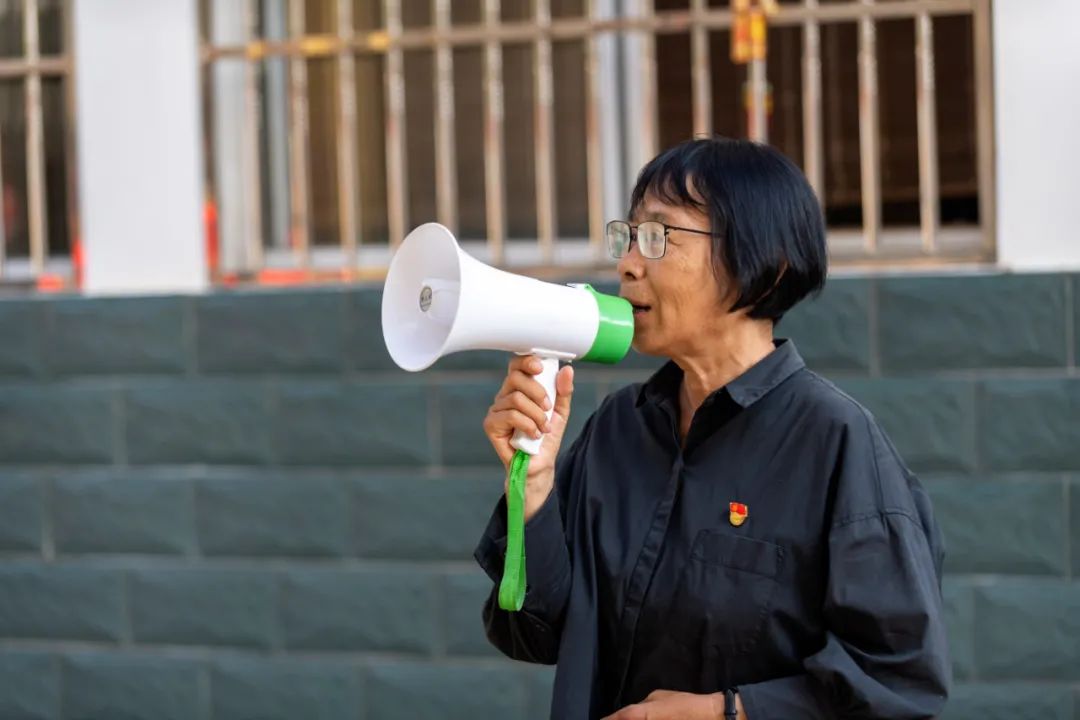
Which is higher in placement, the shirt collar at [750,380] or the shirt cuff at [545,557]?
the shirt collar at [750,380]

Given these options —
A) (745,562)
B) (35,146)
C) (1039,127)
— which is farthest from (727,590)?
(35,146)

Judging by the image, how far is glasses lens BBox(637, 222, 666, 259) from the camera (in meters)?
2.29

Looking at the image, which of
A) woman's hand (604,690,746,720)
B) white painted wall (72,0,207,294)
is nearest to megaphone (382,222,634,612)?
woman's hand (604,690,746,720)

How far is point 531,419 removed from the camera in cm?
224

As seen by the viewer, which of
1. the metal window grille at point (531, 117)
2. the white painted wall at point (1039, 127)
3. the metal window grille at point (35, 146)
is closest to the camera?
the white painted wall at point (1039, 127)

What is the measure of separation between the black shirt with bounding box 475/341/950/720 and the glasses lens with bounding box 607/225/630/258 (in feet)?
0.69

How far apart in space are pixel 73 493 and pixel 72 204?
0.97m

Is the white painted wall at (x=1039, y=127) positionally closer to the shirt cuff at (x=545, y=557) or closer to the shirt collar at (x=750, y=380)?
the shirt collar at (x=750, y=380)

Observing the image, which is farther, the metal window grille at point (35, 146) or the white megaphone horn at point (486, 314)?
the metal window grille at point (35, 146)

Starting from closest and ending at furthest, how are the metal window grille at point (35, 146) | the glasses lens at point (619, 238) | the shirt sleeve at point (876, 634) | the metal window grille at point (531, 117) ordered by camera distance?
the shirt sleeve at point (876, 634), the glasses lens at point (619, 238), the metal window grille at point (531, 117), the metal window grille at point (35, 146)

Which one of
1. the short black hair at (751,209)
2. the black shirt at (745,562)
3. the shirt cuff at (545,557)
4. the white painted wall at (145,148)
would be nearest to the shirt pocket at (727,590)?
the black shirt at (745,562)

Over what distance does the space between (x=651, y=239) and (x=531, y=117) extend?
9.27 feet

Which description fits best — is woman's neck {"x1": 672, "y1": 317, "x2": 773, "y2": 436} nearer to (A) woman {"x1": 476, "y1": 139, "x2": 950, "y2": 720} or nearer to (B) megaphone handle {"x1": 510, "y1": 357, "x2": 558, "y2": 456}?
(A) woman {"x1": 476, "y1": 139, "x2": 950, "y2": 720}

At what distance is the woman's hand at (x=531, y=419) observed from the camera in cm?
224
